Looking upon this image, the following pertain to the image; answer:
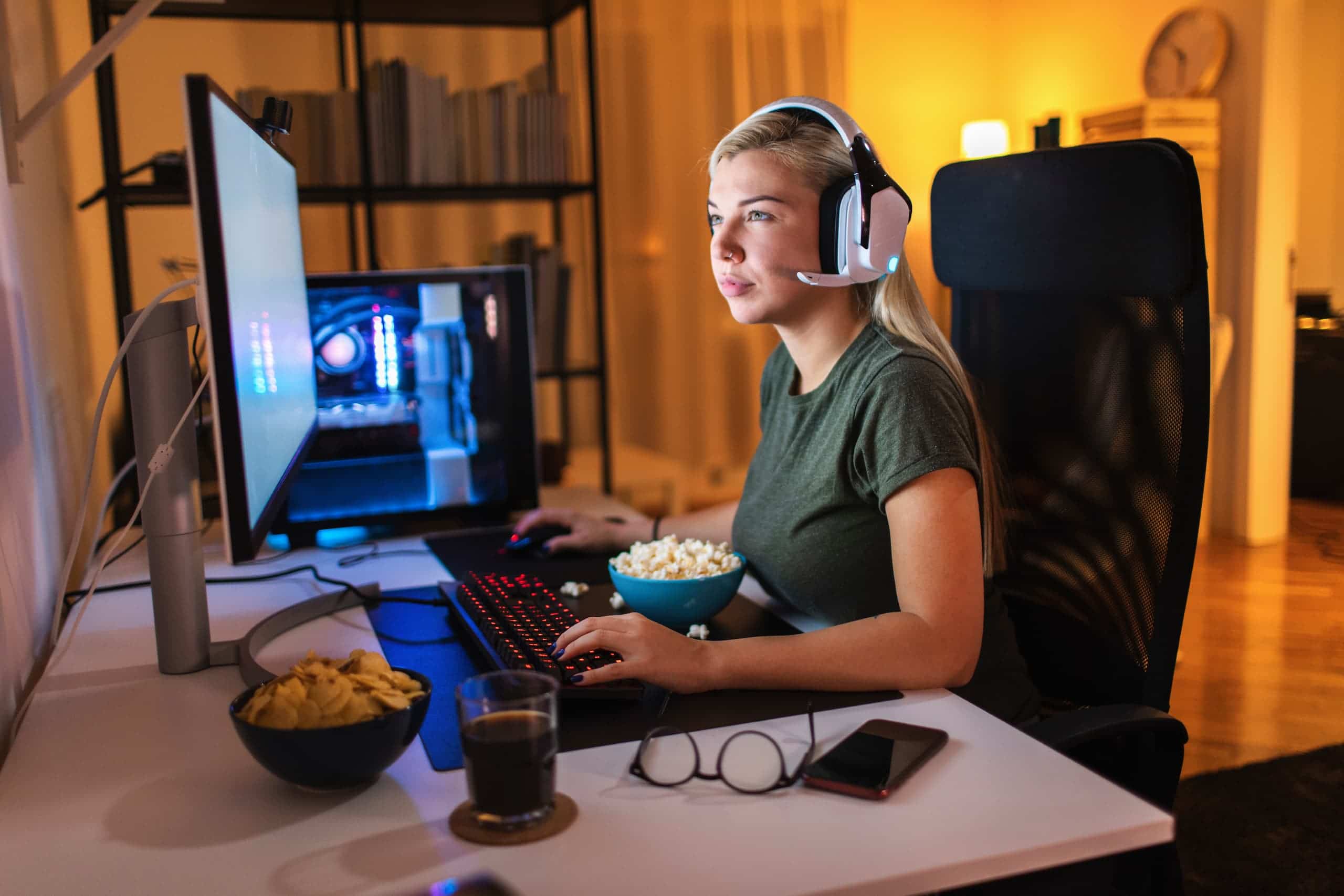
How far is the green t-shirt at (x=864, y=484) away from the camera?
105 cm

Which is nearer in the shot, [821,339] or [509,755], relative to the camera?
[509,755]

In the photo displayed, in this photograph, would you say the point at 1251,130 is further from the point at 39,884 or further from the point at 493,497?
the point at 39,884

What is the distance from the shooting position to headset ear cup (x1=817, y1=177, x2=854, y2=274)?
117cm

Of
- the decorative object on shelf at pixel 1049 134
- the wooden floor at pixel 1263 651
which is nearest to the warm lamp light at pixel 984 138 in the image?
the wooden floor at pixel 1263 651

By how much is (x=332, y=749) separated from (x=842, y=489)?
59cm

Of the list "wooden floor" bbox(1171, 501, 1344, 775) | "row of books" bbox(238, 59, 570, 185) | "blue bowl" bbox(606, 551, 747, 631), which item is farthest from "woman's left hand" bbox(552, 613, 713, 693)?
"row of books" bbox(238, 59, 570, 185)

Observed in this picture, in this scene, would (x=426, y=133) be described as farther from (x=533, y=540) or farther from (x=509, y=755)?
(x=509, y=755)

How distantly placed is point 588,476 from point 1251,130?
2657mm

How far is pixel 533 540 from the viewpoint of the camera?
153 centimetres

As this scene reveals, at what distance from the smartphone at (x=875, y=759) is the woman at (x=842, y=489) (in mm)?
105

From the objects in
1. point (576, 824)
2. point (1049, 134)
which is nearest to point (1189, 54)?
point (1049, 134)

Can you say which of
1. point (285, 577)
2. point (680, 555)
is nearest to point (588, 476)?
point (285, 577)

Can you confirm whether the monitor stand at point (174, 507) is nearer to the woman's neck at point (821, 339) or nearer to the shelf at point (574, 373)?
the woman's neck at point (821, 339)

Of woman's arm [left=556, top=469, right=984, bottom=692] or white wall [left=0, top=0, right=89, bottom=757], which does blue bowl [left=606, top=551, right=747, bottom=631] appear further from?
white wall [left=0, top=0, right=89, bottom=757]
